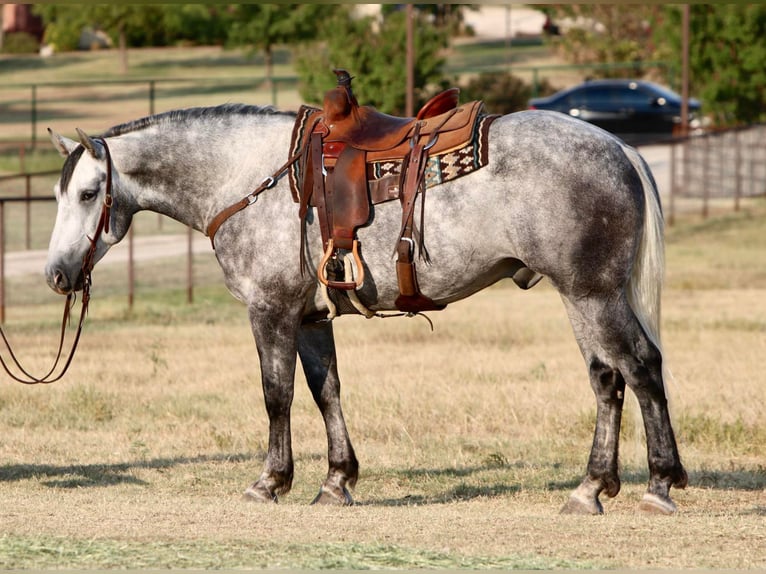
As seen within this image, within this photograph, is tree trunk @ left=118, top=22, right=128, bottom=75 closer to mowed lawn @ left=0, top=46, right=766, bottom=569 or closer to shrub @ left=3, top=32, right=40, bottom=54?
shrub @ left=3, top=32, right=40, bottom=54

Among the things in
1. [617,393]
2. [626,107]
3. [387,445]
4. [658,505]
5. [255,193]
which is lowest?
[626,107]

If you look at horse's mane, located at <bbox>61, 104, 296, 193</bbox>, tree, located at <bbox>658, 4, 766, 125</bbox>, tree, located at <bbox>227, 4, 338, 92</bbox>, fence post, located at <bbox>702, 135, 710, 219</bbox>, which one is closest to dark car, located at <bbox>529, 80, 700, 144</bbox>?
tree, located at <bbox>658, 4, 766, 125</bbox>

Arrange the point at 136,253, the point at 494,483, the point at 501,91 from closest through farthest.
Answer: the point at 494,483
the point at 136,253
the point at 501,91

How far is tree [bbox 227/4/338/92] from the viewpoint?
62.8 meters

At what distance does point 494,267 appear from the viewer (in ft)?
26.7

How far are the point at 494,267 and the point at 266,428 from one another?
3818 mm

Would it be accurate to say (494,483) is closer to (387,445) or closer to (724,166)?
(387,445)

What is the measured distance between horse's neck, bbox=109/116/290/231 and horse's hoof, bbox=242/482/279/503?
1656 mm

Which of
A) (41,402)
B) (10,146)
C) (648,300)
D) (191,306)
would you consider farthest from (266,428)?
(10,146)

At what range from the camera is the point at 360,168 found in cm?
815

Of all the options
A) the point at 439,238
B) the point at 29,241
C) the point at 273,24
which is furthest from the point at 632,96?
the point at 439,238

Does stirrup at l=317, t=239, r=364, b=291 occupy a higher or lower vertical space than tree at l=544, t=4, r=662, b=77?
higher

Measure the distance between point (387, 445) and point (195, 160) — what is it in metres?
3.15

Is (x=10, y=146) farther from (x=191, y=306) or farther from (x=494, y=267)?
(x=494, y=267)
